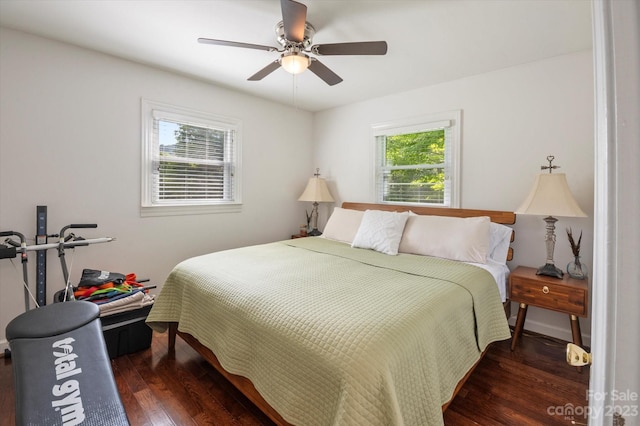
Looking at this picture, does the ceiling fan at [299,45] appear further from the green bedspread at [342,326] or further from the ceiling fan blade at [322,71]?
the green bedspread at [342,326]

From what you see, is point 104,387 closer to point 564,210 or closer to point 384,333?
point 384,333

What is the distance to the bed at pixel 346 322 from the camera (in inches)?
43.1

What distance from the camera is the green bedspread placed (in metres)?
1.08

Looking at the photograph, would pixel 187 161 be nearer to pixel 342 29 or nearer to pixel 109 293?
pixel 109 293

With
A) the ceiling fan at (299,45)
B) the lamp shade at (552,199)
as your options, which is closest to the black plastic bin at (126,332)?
the ceiling fan at (299,45)

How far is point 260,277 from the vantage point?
1.86 metres

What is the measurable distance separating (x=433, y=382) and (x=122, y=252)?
2.83 m

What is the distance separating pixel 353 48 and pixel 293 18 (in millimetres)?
448

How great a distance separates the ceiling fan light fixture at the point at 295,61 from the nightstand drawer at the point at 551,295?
7.67 feet

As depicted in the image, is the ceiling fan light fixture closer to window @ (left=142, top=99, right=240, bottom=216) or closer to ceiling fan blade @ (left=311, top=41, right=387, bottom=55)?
ceiling fan blade @ (left=311, top=41, right=387, bottom=55)

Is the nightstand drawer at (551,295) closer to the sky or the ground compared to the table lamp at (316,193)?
closer to the ground

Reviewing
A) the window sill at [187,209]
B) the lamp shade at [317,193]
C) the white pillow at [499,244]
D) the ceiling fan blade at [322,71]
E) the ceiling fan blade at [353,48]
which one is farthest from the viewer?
the lamp shade at [317,193]

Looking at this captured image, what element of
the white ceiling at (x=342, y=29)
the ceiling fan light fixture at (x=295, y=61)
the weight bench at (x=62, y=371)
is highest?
the white ceiling at (x=342, y=29)

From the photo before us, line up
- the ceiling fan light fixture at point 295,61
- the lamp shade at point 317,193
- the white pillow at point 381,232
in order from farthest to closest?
the lamp shade at point 317,193, the white pillow at point 381,232, the ceiling fan light fixture at point 295,61
